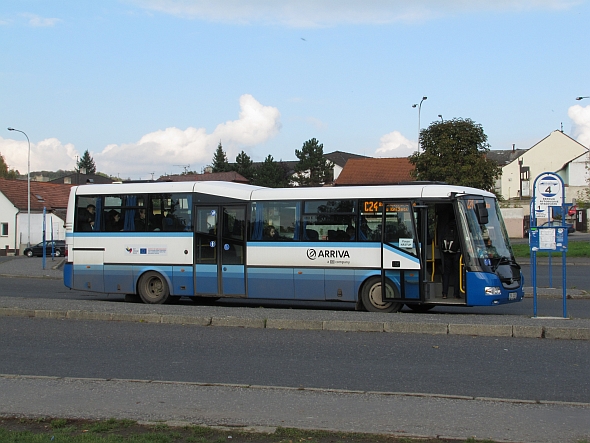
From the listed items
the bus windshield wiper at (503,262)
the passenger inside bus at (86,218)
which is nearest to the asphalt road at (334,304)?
the bus windshield wiper at (503,262)

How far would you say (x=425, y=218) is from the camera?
15008 millimetres

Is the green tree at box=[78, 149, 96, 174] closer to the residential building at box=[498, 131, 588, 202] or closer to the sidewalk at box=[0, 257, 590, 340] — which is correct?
the residential building at box=[498, 131, 588, 202]

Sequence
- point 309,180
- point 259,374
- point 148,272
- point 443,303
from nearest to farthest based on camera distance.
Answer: point 259,374, point 443,303, point 148,272, point 309,180

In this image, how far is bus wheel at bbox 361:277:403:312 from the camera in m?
15.1

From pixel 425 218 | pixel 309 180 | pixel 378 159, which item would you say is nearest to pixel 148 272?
pixel 425 218

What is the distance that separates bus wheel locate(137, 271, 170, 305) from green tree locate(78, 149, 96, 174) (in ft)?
487

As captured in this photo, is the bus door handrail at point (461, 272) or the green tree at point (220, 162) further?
the green tree at point (220, 162)

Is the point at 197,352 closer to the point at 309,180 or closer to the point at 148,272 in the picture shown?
the point at 148,272

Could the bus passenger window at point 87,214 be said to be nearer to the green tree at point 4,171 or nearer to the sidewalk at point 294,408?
the sidewalk at point 294,408

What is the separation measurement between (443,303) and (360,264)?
1.90m

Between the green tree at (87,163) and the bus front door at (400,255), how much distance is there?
500 ft

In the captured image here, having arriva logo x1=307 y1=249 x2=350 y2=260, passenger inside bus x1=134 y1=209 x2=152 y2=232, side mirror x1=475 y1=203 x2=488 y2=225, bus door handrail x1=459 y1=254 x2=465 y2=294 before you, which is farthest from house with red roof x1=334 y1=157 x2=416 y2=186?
bus door handrail x1=459 y1=254 x2=465 y2=294

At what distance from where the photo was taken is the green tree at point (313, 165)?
112 m

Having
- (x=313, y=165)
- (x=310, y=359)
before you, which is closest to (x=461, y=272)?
(x=310, y=359)
